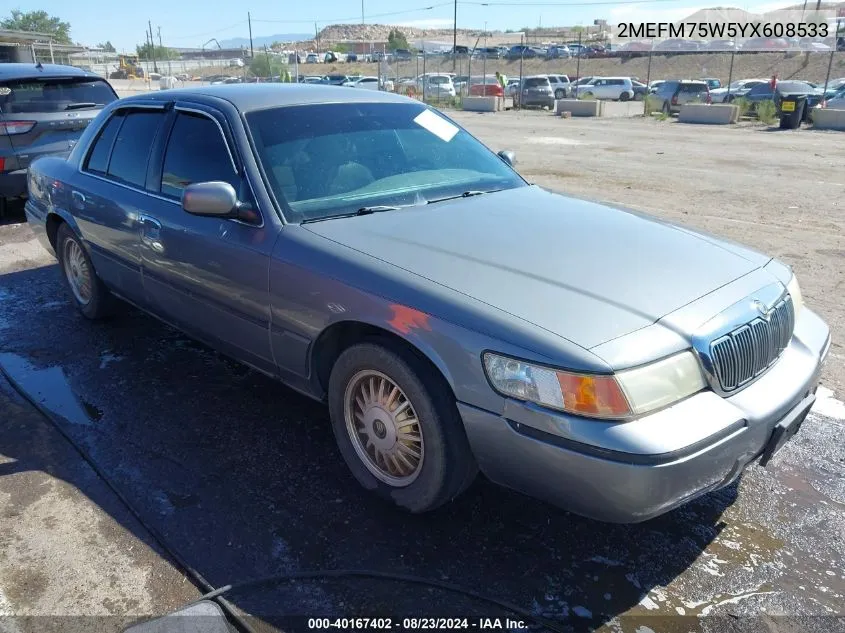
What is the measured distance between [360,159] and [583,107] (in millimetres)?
25108

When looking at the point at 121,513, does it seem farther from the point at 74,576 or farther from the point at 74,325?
the point at 74,325

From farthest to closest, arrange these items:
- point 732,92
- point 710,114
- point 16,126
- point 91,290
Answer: point 732,92 < point 710,114 < point 16,126 < point 91,290

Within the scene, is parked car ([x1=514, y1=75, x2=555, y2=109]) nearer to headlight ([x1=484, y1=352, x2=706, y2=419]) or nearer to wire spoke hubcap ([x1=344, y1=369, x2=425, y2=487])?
wire spoke hubcap ([x1=344, y1=369, x2=425, y2=487])

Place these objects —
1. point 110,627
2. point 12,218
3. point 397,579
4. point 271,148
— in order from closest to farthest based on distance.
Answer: point 110,627
point 397,579
point 271,148
point 12,218

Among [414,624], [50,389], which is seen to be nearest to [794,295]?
[414,624]

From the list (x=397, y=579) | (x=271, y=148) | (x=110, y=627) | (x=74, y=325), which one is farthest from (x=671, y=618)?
→ (x=74, y=325)

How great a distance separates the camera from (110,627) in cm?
243

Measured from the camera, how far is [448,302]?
255 centimetres

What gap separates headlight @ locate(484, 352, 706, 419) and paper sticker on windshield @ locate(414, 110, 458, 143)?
2051 mm

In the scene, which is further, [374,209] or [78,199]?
[78,199]

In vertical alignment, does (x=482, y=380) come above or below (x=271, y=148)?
below

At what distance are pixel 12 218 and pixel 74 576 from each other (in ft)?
25.3

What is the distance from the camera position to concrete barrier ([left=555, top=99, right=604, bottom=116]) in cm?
2650

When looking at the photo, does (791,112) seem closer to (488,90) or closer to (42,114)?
(488,90)
